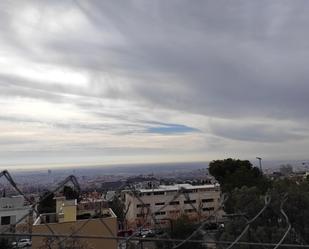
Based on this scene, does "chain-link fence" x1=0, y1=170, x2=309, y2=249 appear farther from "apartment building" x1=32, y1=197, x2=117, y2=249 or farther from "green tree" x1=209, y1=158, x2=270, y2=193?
"green tree" x1=209, y1=158, x2=270, y2=193

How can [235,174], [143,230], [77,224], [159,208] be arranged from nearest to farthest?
[159,208]
[143,230]
[77,224]
[235,174]

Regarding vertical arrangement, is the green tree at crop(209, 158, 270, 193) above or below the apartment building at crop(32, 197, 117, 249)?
above

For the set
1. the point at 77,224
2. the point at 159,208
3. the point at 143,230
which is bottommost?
the point at 77,224

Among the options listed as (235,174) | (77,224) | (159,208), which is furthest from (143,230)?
(235,174)

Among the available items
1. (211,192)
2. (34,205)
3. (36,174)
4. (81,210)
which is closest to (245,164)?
(211,192)

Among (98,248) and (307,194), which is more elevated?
(307,194)

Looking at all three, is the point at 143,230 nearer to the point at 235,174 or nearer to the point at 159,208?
the point at 159,208

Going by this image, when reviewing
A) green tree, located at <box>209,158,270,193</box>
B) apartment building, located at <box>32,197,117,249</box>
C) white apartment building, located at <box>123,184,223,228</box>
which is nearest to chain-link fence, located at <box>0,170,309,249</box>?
white apartment building, located at <box>123,184,223,228</box>

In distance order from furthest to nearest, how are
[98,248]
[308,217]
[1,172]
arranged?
[98,248] < [308,217] < [1,172]

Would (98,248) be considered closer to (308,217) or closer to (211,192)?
(308,217)
